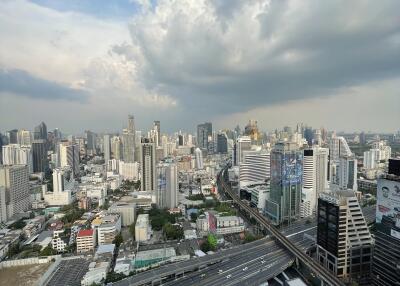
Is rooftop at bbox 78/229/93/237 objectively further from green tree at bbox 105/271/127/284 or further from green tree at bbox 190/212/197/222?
green tree at bbox 190/212/197/222

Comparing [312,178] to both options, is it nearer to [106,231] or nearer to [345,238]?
[345,238]

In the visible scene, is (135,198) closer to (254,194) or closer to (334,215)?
(254,194)

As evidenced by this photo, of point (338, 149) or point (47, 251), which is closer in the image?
point (47, 251)

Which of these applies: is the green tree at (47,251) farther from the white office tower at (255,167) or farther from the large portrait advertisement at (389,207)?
the white office tower at (255,167)

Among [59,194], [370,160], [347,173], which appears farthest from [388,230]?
[370,160]

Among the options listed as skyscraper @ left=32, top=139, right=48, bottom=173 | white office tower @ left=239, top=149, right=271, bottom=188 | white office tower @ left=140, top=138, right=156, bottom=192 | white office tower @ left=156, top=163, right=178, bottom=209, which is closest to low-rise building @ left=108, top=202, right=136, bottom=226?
white office tower @ left=156, top=163, right=178, bottom=209
